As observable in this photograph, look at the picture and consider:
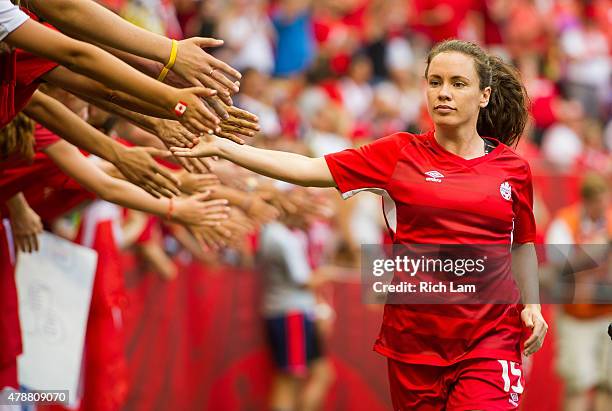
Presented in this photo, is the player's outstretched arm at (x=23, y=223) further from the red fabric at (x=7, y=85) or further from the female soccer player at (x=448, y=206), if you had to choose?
the female soccer player at (x=448, y=206)

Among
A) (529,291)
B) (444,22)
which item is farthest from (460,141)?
(444,22)

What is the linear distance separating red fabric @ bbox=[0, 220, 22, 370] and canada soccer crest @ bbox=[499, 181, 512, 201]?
2826 mm

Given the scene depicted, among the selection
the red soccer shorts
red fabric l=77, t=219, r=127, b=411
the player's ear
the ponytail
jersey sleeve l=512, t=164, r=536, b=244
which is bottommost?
the red soccer shorts

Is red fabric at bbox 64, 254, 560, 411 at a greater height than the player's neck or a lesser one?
lesser

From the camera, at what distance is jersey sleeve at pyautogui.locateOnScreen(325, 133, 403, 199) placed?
539 centimetres

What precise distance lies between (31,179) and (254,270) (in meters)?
4.44

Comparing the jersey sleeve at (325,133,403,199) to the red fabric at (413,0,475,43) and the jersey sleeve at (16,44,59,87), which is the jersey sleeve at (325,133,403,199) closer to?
the jersey sleeve at (16,44,59,87)

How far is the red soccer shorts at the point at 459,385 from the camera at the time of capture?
5172 mm

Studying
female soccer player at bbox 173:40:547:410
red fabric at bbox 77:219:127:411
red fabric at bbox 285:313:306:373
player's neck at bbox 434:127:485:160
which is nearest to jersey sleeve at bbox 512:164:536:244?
female soccer player at bbox 173:40:547:410

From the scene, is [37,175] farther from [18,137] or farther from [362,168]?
[362,168]

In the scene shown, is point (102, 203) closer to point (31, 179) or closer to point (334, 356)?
point (31, 179)

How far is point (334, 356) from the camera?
11438mm

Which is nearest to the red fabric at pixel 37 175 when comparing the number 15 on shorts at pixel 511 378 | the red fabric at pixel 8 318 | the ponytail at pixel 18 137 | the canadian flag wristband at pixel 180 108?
the ponytail at pixel 18 137

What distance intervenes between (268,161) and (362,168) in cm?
46
